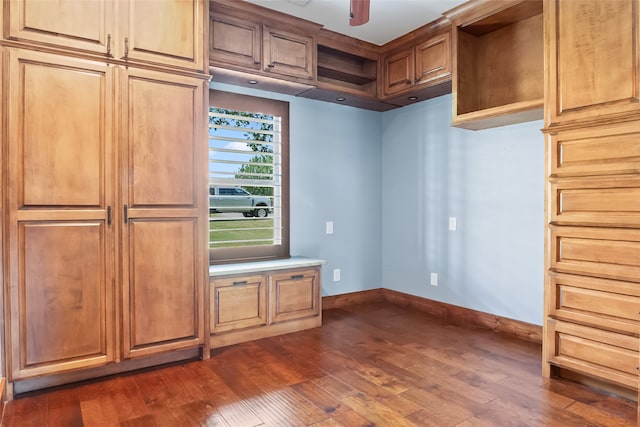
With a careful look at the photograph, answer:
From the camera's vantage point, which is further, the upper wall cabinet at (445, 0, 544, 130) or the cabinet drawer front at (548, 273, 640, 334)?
the upper wall cabinet at (445, 0, 544, 130)

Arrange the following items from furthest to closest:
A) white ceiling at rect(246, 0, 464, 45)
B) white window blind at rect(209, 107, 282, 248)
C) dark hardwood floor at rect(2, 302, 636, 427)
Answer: white window blind at rect(209, 107, 282, 248)
white ceiling at rect(246, 0, 464, 45)
dark hardwood floor at rect(2, 302, 636, 427)

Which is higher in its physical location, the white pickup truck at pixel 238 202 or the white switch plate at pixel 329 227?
the white pickup truck at pixel 238 202

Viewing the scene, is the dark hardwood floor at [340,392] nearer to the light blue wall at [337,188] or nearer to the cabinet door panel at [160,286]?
the cabinet door panel at [160,286]

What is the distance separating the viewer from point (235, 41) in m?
3.13

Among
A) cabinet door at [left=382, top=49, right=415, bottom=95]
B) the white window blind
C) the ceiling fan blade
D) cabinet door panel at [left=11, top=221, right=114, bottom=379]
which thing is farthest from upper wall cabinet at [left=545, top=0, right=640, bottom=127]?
cabinet door panel at [left=11, top=221, right=114, bottom=379]

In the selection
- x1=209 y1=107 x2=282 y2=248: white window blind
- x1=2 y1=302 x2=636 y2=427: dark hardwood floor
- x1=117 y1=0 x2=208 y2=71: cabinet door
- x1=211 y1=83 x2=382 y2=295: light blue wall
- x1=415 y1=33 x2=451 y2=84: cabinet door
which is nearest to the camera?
x1=2 y1=302 x2=636 y2=427: dark hardwood floor

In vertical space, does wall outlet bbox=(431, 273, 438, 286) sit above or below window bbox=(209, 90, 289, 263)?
below

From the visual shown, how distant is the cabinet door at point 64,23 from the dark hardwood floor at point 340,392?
202cm

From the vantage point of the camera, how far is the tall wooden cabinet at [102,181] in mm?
2203

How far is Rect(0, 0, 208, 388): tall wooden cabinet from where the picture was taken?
86.7 inches

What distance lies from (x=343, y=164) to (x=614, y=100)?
2.52 metres

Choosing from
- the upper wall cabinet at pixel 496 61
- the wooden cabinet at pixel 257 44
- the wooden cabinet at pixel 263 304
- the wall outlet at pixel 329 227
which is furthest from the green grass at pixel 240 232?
the upper wall cabinet at pixel 496 61

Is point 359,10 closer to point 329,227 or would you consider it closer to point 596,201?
point 596,201

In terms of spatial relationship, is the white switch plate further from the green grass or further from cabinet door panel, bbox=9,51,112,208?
cabinet door panel, bbox=9,51,112,208
